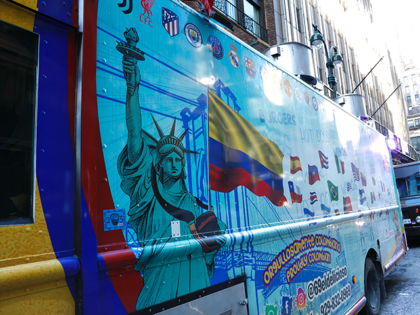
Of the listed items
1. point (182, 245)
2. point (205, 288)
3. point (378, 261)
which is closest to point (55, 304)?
point (182, 245)

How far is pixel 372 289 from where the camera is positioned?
558 centimetres

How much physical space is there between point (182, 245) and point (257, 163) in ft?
3.77

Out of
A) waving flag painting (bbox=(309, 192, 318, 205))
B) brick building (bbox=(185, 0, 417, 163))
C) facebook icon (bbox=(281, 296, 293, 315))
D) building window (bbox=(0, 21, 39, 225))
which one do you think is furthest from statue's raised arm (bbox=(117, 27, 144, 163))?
waving flag painting (bbox=(309, 192, 318, 205))

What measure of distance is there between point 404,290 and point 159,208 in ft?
23.3

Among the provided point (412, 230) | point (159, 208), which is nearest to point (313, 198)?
point (159, 208)

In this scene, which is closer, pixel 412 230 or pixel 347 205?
pixel 347 205

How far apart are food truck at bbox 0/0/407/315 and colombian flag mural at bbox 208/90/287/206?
0.05 ft

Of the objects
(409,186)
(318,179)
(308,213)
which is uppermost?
(409,186)

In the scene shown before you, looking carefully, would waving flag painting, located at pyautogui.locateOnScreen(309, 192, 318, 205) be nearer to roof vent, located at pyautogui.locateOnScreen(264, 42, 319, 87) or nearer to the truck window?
roof vent, located at pyautogui.locateOnScreen(264, 42, 319, 87)

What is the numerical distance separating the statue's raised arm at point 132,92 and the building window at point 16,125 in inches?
20.0

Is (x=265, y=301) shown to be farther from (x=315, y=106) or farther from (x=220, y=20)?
(x=315, y=106)

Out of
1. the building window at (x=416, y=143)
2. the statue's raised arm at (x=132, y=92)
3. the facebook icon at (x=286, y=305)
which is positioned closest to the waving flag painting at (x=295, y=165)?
the facebook icon at (x=286, y=305)

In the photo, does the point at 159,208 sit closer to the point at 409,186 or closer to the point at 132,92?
the point at 132,92

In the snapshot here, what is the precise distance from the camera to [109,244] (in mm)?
1681
